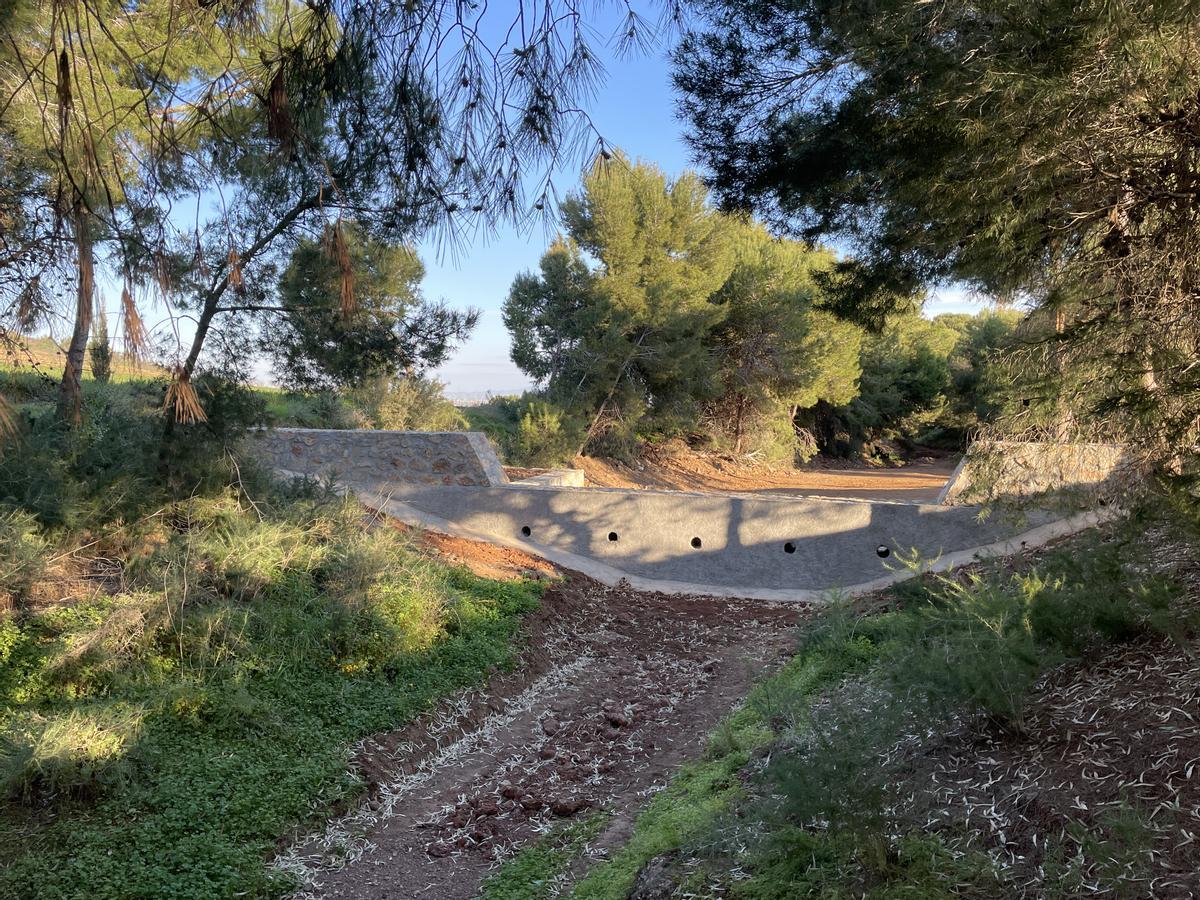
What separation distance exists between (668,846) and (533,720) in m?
2.81

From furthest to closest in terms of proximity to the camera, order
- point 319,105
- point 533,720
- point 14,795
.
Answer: point 533,720 < point 14,795 < point 319,105

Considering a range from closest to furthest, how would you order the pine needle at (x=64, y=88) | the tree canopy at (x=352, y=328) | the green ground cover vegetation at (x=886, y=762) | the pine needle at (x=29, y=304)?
the pine needle at (x=64, y=88)
the green ground cover vegetation at (x=886, y=762)
the pine needle at (x=29, y=304)
the tree canopy at (x=352, y=328)

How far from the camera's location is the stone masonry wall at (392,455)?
11938 millimetres

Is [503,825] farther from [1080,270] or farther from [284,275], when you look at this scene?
[284,275]

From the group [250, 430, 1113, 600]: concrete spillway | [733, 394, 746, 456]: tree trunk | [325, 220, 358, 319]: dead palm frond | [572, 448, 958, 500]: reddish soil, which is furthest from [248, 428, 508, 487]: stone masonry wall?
[733, 394, 746, 456]: tree trunk

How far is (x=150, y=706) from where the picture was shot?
16.0ft

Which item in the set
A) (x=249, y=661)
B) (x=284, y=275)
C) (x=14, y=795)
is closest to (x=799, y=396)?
(x=284, y=275)

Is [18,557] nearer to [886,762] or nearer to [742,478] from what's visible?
[886,762]

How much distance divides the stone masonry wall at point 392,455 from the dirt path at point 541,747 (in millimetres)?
2894

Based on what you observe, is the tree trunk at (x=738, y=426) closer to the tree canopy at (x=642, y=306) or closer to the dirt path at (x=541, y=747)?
the tree canopy at (x=642, y=306)

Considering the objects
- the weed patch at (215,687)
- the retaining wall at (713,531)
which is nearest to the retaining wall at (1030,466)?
the retaining wall at (713,531)

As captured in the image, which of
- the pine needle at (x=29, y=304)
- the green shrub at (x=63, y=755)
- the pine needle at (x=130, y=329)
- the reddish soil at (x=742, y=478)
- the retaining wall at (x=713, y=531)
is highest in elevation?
the pine needle at (x=29, y=304)

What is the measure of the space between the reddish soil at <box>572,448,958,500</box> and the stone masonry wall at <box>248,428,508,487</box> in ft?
23.4

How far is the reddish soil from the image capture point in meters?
19.9
